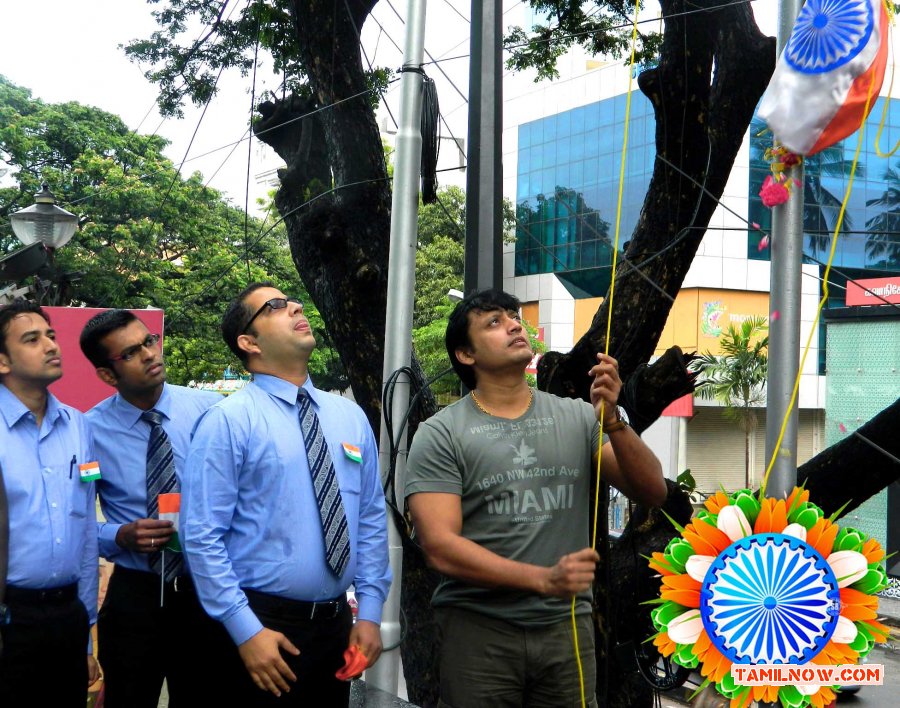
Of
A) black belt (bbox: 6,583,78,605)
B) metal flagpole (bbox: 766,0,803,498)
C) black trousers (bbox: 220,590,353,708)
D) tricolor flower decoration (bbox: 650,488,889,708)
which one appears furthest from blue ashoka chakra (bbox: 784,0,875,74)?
black belt (bbox: 6,583,78,605)

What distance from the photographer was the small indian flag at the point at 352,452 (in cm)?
290

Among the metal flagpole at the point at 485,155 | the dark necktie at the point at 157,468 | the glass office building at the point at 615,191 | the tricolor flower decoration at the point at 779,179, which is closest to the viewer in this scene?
the tricolor flower decoration at the point at 779,179

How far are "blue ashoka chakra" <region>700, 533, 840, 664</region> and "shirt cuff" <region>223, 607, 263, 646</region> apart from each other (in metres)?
1.21

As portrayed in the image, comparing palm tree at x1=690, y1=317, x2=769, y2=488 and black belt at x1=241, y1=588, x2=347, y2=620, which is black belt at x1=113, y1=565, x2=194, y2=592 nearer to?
black belt at x1=241, y1=588, x2=347, y2=620

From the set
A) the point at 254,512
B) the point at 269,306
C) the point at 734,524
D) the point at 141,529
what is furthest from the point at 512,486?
the point at 141,529

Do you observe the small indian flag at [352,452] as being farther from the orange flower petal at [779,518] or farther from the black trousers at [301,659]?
the orange flower petal at [779,518]

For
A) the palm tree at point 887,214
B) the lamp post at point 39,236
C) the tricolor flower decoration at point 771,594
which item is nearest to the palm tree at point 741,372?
the palm tree at point 887,214

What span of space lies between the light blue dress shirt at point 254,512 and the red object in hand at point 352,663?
0.33 ft

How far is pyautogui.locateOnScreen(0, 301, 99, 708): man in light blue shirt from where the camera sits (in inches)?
118

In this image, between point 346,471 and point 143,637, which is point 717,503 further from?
point 143,637

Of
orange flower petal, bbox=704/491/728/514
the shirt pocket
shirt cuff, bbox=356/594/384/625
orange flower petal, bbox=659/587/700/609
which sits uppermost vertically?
the shirt pocket

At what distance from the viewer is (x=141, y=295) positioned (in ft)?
70.2

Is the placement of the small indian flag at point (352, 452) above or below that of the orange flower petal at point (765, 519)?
above

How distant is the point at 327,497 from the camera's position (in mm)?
2803
